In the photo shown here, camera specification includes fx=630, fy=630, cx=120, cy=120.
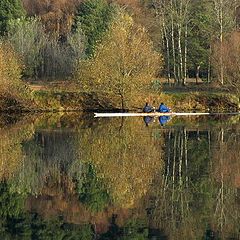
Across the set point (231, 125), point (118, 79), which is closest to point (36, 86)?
point (118, 79)

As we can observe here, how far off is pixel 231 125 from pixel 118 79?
13772mm

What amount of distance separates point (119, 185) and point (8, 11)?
56396 mm

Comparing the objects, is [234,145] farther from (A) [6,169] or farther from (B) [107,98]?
(B) [107,98]

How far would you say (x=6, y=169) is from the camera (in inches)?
857

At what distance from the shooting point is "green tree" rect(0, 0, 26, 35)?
7162cm

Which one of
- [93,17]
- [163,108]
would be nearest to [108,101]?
[163,108]

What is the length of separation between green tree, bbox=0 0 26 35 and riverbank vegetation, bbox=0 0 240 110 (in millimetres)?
115

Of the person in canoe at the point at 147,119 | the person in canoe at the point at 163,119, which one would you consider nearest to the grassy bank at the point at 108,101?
the person in canoe at the point at 147,119

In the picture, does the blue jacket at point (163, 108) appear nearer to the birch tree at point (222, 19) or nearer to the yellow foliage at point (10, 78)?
the yellow foliage at point (10, 78)

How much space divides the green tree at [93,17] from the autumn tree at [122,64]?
760 inches

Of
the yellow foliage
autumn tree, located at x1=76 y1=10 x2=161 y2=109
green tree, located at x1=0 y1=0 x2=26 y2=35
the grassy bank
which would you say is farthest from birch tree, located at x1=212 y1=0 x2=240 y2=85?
green tree, located at x1=0 y1=0 x2=26 y2=35

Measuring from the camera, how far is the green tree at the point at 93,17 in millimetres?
71375

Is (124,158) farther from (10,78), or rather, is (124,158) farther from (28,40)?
(28,40)

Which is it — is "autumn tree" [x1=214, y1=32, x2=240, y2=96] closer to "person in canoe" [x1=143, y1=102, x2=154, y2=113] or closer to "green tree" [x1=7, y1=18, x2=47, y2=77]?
"person in canoe" [x1=143, y1=102, x2=154, y2=113]
